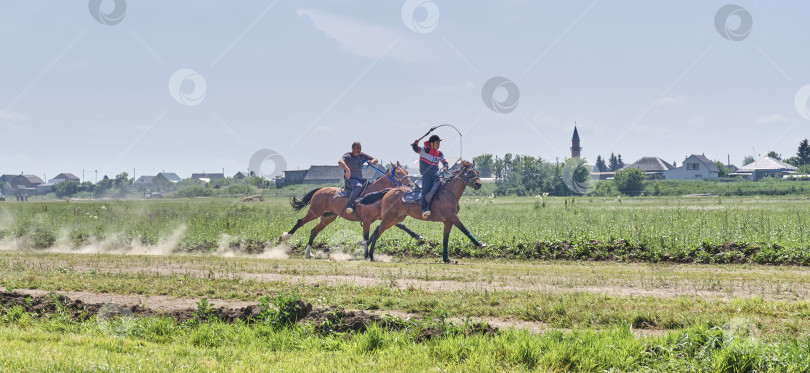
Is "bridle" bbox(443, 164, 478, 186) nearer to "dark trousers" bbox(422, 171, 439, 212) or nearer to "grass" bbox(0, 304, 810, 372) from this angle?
"dark trousers" bbox(422, 171, 439, 212)

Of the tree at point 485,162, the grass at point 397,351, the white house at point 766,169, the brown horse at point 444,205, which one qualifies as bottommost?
the grass at point 397,351

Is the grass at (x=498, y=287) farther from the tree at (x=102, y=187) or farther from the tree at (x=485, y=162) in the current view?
the tree at (x=102, y=187)

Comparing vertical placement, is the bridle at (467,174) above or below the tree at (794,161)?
below

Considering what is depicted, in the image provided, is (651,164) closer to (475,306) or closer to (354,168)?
(354,168)

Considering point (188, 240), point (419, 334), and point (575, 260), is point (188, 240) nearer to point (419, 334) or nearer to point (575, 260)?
point (575, 260)

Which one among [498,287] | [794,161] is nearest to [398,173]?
[498,287]

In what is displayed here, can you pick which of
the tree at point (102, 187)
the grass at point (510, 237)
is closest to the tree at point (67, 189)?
the tree at point (102, 187)

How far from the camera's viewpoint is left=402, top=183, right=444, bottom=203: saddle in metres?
18.9

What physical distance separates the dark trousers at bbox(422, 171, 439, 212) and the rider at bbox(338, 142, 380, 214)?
2.54m

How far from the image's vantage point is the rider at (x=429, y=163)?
62.3ft

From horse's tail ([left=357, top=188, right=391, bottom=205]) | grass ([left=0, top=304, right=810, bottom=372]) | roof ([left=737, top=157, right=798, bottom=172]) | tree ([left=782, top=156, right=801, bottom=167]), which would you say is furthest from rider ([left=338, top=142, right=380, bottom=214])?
tree ([left=782, top=156, right=801, bottom=167])

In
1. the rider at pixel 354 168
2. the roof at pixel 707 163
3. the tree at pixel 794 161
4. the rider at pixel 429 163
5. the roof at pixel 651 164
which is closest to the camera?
the rider at pixel 429 163

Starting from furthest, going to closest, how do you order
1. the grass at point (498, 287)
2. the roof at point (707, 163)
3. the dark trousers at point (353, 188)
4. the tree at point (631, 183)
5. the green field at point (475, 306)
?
the roof at point (707, 163), the tree at point (631, 183), the dark trousers at point (353, 188), the grass at point (498, 287), the green field at point (475, 306)

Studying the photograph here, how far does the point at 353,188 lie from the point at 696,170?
130978 mm
